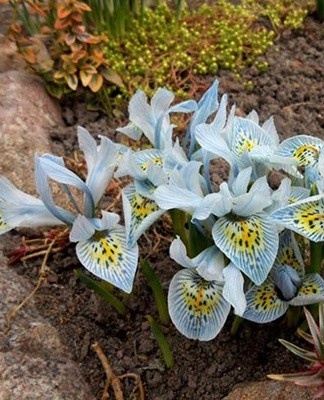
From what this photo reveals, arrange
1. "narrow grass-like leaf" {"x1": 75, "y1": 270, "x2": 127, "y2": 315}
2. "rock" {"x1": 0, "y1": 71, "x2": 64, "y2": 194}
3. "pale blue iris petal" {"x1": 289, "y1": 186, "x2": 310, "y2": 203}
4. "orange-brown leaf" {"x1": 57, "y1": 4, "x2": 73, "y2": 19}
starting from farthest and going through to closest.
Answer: "orange-brown leaf" {"x1": 57, "y1": 4, "x2": 73, "y2": 19} < "rock" {"x1": 0, "y1": 71, "x2": 64, "y2": 194} < "narrow grass-like leaf" {"x1": 75, "y1": 270, "x2": 127, "y2": 315} < "pale blue iris petal" {"x1": 289, "y1": 186, "x2": 310, "y2": 203}

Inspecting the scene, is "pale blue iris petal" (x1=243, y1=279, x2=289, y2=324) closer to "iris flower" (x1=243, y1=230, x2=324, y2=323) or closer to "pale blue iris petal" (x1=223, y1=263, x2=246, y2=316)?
"iris flower" (x1=243, y1=230, x2=324, y2=323)

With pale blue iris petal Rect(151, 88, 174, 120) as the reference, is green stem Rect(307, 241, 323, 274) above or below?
below

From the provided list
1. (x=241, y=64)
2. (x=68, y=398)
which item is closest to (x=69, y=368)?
(x=68, y=398)

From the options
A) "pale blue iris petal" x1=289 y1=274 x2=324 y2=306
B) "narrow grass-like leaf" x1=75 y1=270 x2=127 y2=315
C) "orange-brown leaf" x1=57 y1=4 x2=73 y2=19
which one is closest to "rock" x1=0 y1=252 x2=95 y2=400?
"narrow grass-like leaf" x1=75 y1=270 x2=127 y2=315

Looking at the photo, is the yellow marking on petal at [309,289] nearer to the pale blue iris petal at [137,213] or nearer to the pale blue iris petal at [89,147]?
the pale blue iris petal at [137,213]

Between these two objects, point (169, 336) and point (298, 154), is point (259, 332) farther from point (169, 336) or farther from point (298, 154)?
point (298, 154)
